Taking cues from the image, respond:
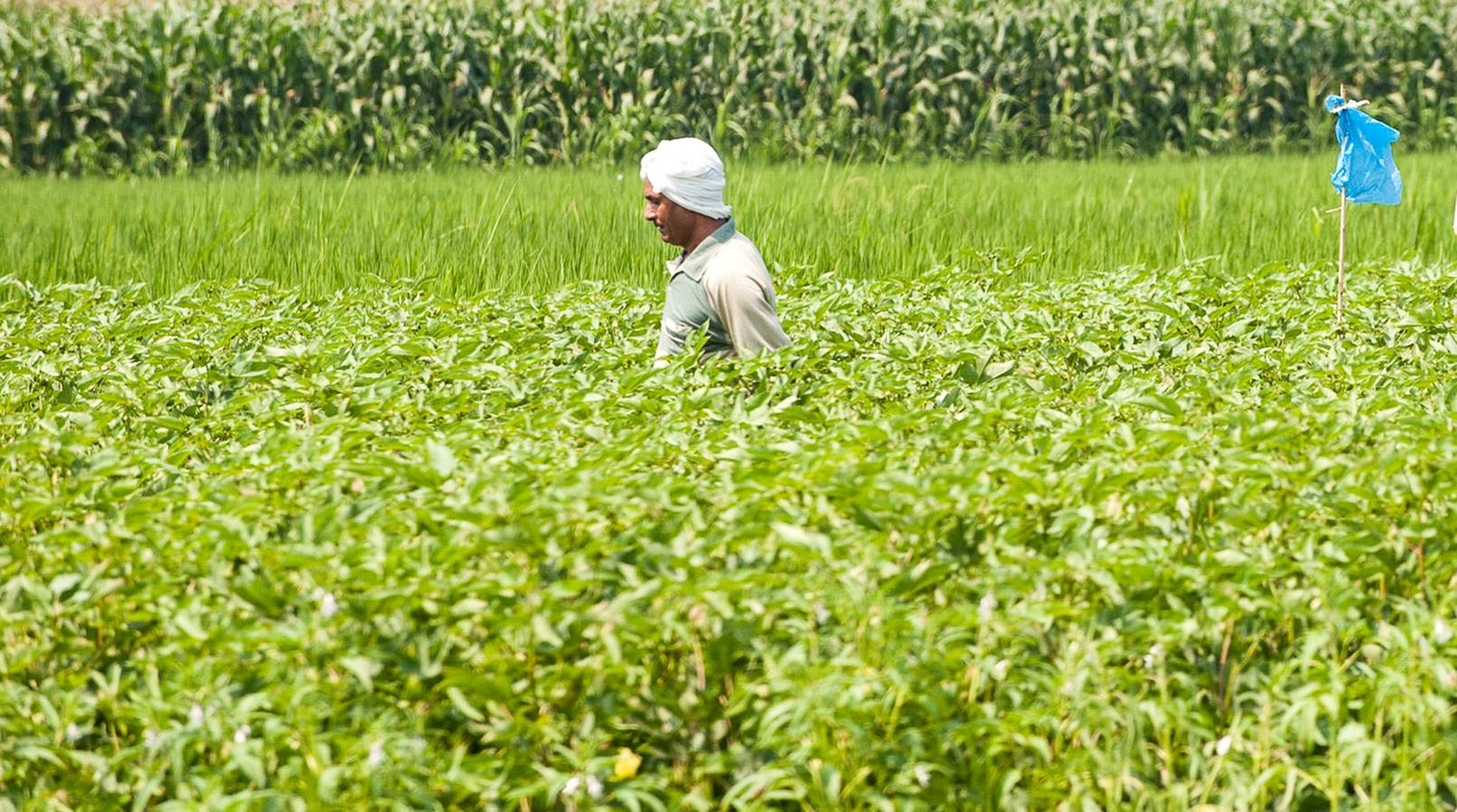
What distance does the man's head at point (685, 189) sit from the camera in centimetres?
592

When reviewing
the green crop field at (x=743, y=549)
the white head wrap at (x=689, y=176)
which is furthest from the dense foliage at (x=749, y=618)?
the white head wrap at (x=689, y=176)

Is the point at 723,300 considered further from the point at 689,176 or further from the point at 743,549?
the point at 743,549

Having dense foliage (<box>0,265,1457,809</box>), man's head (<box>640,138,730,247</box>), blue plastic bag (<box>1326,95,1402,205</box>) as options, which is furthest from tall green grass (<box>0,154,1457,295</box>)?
dense foliage (<box>0,265,1457,809</box>)

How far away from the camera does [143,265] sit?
10016 mm

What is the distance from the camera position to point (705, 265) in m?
5.88

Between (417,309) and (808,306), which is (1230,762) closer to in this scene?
(808,306)

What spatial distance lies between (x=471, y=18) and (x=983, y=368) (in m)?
12.6

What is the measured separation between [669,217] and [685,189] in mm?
121

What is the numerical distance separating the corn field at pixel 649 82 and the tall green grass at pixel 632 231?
4.09 m

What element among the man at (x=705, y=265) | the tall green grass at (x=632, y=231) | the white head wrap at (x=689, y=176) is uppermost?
the white head wrap at (x=689, y=176)

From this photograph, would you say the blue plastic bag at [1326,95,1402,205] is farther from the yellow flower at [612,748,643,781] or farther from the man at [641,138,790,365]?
the yellow flower at [612,748,643,781]

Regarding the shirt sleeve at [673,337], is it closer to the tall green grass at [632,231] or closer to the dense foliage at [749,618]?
the dense foliage at [749,618]

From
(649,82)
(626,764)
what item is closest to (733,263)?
(626,764)

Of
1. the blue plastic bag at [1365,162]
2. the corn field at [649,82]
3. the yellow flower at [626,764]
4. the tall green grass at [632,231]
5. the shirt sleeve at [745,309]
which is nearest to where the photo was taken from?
the yellow flower at [626,764]
